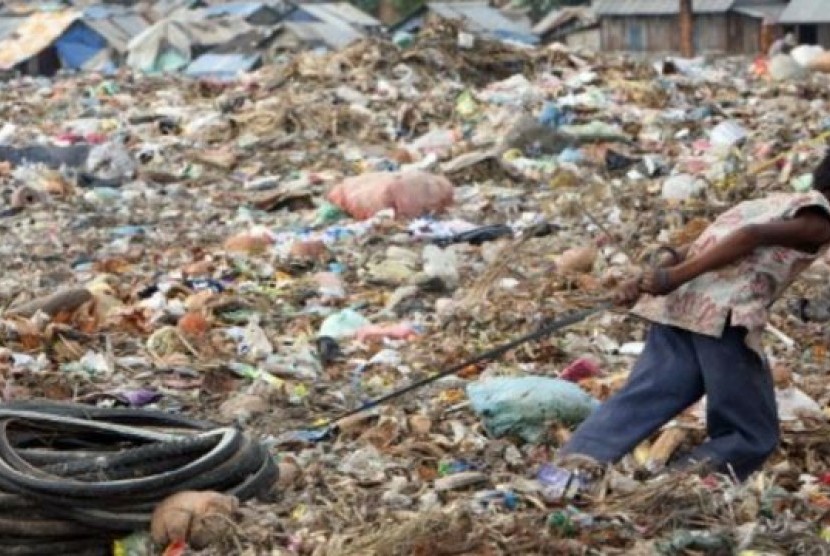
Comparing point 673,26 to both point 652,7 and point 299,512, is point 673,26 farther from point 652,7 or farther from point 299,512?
point 299,512

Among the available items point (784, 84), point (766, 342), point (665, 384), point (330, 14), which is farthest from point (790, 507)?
point (330, 14)

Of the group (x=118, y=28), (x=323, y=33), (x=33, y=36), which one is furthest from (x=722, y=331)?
(x=118, y=28)

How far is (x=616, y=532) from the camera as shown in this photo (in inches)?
142

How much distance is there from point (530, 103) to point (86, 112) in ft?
20.1

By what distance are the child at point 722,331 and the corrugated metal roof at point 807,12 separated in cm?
2834

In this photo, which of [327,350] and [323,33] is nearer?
[327,350]

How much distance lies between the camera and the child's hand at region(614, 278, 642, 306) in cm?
409

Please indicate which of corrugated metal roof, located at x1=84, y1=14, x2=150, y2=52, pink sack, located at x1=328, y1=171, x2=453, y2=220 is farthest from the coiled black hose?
corrugated metal roof, located at x1=84, y1=14, x2=150, y2=52

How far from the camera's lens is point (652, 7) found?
36.9 meters

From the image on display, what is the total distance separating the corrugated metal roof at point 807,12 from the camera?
31342mm

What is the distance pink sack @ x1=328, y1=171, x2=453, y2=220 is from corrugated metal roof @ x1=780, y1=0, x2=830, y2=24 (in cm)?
2217

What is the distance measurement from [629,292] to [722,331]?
0.26m

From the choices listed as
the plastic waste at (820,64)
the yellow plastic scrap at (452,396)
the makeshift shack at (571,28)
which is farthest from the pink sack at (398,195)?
the makeshift shack at (571,28)

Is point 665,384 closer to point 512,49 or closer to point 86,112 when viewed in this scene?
point 512,49
